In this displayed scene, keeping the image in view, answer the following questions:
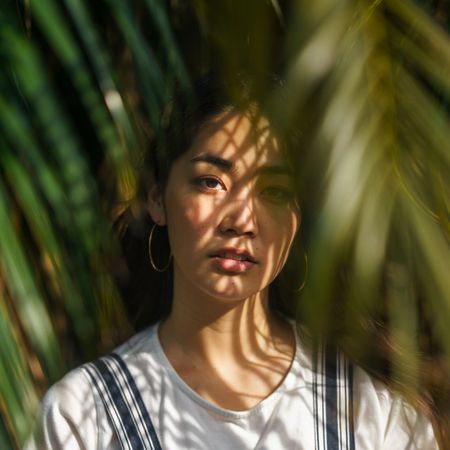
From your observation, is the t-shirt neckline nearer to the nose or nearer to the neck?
the neck

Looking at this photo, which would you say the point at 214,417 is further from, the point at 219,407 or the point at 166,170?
the point at 166,170

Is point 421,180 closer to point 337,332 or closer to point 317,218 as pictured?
point 317,218

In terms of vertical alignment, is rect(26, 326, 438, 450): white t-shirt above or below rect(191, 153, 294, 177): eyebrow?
below

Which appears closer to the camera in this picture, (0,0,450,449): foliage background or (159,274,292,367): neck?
(0,0,450,449): foliage background

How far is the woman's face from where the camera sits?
0.92m

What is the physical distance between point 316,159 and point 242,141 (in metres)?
0.14

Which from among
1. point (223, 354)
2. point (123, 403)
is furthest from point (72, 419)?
point (223, 354)

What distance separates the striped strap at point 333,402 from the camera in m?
0.96

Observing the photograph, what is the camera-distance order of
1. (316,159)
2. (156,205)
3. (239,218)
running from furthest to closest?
1. (156,205)
2. (239,218)
3. (316,159)

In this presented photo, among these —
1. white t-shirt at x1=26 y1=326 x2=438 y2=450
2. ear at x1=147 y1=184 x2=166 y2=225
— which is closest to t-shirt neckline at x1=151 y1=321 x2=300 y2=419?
white t-shirt at x1=26 y1=326 x2=438 y2=450

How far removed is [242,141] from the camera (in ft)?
3.09

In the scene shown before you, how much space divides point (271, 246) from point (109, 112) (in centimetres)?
20

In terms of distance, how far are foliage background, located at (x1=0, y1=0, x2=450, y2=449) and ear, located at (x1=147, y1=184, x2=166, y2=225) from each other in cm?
2

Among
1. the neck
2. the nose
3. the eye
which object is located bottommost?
the neck
